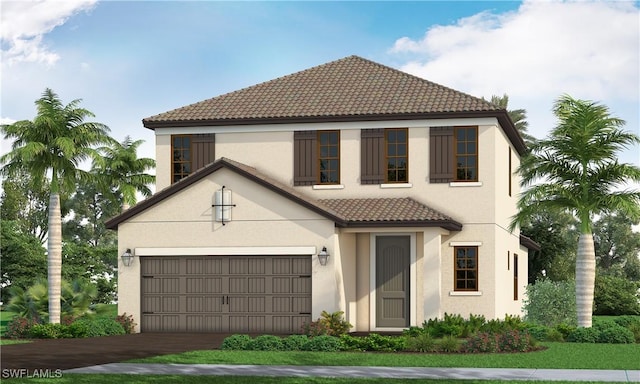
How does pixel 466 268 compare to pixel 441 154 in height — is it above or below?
below

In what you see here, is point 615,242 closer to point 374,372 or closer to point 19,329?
point 19,329

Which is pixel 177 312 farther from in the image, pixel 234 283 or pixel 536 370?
pixel 536 370

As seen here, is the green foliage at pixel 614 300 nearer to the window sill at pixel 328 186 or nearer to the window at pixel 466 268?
the window at pixel 466 268

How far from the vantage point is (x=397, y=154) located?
31094mm

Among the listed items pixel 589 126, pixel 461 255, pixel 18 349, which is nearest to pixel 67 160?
pixel 18 349

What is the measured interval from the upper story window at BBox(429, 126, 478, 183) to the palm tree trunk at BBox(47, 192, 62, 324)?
37.3ft

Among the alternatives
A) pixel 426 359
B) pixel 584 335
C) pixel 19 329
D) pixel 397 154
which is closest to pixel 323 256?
pixel 397 154

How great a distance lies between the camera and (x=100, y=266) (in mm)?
55812

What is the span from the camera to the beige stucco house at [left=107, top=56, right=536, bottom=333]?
29000 mm

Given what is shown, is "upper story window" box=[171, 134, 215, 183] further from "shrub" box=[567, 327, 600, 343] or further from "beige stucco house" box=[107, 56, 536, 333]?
"shrub" box=[567, 327, 600, 343]

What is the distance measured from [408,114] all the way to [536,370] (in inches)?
521

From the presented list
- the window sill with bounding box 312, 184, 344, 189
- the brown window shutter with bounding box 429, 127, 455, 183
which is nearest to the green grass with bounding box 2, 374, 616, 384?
the brown window shutter with bounding box 429, 127, 455, 183

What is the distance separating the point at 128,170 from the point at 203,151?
13774 mm

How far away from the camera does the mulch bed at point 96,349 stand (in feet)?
65.4
